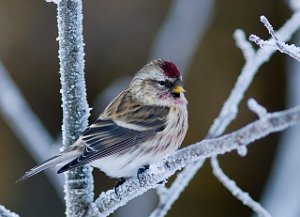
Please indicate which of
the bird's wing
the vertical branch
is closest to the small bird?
the bird's wing

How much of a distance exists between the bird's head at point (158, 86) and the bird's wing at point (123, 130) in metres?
0.04

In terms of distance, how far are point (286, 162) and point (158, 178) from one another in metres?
1.81

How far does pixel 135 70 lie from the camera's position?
4.24 meters

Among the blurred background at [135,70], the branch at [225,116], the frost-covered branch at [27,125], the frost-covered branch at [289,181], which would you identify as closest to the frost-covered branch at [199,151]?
the branch at [225,116]

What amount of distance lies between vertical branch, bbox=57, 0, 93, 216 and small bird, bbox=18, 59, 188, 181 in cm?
15

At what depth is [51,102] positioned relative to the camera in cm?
435

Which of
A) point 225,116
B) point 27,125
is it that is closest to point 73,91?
point 225,116

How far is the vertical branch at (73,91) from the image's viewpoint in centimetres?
163

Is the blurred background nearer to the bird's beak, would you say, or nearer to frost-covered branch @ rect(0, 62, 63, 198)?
frost-covered branch @ rect(0, 62, 63, 198)

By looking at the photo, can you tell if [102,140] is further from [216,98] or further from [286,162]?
[216,98]

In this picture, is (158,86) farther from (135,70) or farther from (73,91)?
(135,70)

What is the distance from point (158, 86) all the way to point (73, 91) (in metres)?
0.74

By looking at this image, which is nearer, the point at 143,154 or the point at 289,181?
the point at 143,154

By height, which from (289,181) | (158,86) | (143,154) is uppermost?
(158,86)
